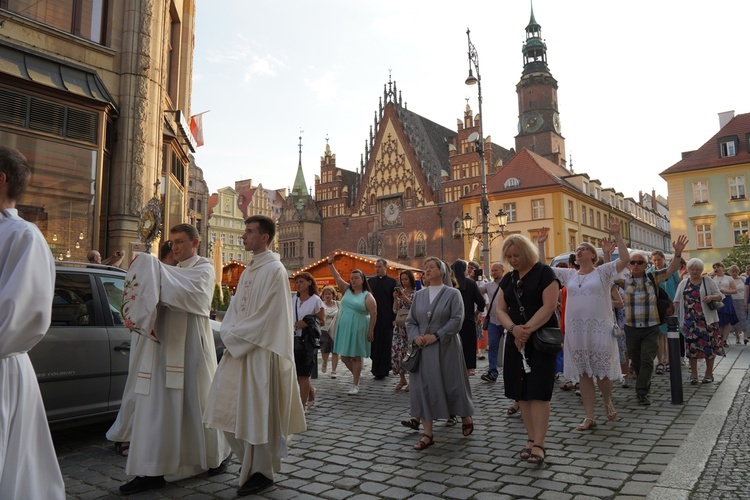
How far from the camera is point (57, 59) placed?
12039 millimetres

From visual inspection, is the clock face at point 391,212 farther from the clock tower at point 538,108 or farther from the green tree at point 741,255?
the green tree at point 741,255

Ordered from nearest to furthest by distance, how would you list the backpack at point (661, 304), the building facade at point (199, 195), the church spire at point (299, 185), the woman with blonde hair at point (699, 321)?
the backpack at point (661, 304)
the woman with blonde hair at point (699, 321)
the building facade at point (199, 195)
the church spire at point (299, 185)

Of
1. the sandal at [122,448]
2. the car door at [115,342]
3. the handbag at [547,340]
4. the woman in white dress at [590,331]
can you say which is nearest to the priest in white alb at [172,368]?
the sandal at [122,448]

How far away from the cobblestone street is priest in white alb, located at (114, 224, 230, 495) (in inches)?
8.5

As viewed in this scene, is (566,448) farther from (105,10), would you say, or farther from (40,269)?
(105,10)

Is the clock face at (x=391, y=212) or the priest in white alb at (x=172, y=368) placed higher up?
the clock face at (x=391, y=212)

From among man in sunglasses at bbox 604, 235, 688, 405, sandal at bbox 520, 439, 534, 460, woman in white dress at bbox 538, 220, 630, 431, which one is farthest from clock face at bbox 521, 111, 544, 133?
sandal at bbox 520, 439, 534, 460

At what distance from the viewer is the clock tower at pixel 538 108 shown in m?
65.9

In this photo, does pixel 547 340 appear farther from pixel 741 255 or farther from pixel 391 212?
pixel 391 212

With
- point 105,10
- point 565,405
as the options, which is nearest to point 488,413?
point 565,405

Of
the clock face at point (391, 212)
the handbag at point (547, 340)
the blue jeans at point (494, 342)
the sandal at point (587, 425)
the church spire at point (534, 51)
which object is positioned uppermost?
the church spire at point (534, 51)

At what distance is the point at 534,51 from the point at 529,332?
7187 centimetres

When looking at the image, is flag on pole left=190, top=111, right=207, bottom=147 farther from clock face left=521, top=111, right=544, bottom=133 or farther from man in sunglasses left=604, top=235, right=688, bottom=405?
clock face left=521, top=111, right=544, bottom=133

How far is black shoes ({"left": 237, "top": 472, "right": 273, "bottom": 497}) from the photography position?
3982mm
